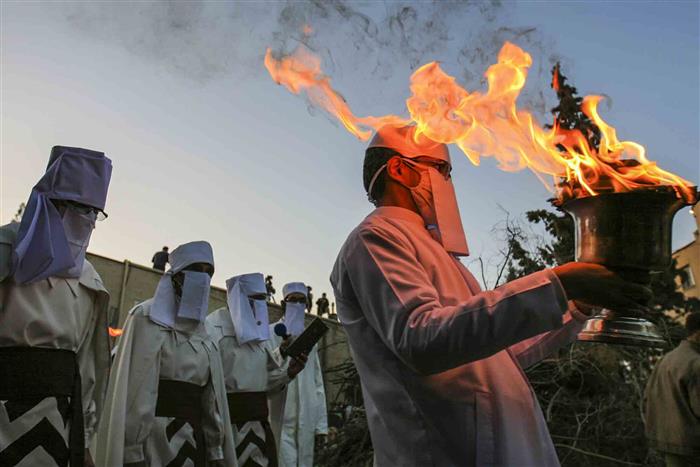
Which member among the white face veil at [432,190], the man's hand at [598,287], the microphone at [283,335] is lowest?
the man's hand at [598,287]

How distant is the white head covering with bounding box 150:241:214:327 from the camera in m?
6.26

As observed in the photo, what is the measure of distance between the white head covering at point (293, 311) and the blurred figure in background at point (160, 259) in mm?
6100

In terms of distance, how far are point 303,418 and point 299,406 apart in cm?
21

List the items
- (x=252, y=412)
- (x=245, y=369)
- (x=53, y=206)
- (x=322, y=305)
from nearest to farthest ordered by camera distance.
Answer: (x=53, y=206) < (x=252, y=412) < (x=245, y=369) < (x=322, y=305)

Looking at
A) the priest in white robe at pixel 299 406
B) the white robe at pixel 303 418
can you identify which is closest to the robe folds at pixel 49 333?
the priest in white robe at pixel 299 406

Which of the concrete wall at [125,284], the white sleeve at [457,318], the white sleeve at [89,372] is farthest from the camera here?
the concrete wall at [125,284]

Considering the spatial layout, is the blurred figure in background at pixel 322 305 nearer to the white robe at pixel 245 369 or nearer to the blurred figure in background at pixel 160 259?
the blurred figure in background at pixel 160 259

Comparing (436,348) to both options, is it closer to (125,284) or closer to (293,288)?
(293,288)

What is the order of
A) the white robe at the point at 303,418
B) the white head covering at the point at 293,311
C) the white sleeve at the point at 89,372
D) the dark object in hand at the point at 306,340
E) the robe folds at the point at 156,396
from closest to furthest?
the white sleeve at the point at 89,372
the robe folds at the point at 156,396
the dark object in hand at the point at 306,340
the white robe at the point at 303,418
the white head covering at the point at 293,311

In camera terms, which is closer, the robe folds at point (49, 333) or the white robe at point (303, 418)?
the robe folds at point (49, 333)

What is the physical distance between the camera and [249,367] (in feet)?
25.0

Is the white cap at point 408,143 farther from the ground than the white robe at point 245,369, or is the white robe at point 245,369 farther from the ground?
the white cap at point 408,143

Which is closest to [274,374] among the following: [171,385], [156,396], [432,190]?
[171,385]

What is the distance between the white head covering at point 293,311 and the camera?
10859 mm
